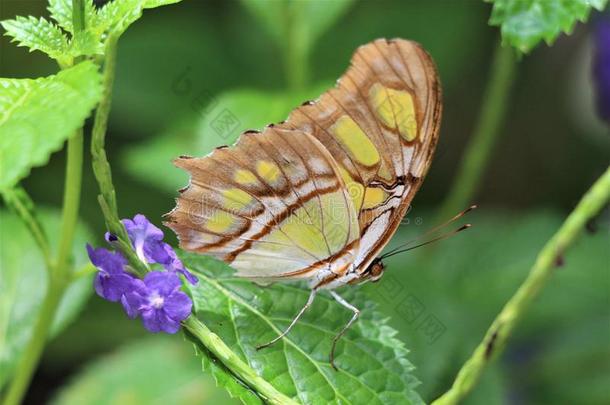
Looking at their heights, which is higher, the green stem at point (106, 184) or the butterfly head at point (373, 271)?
the green stem at point (106, 184)

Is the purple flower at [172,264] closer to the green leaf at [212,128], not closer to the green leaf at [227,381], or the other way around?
the green leaf at [227,381]

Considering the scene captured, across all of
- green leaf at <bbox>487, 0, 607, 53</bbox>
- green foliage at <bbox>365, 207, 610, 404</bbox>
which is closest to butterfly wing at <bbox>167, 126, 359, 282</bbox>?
green leaf at <bbox>487, 0, 607, 53</bbox>

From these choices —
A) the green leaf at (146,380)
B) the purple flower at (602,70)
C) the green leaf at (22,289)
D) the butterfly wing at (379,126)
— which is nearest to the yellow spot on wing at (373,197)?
the butterfly wing at (379,126)

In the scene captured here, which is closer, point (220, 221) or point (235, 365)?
point (235, 365)

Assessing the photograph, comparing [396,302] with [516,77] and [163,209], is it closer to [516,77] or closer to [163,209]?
[163,209]

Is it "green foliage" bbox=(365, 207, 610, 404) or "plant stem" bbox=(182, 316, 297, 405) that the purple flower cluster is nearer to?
"plant stem" bbox=(182, 316, 297, 405)

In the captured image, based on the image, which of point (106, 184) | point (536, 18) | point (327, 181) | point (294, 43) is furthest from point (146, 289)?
point (294, 43)

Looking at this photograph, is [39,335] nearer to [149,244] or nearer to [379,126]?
[149,244]
